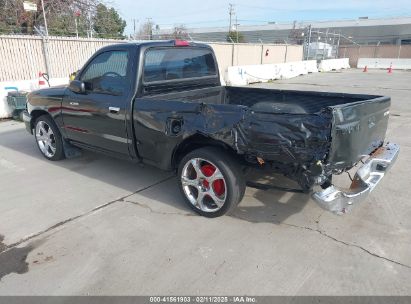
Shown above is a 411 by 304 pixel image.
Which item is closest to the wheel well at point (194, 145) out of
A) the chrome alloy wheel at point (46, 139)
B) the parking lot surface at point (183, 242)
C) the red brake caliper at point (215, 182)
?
the red brake caliper at point (215, 182)

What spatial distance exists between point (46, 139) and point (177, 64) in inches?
103

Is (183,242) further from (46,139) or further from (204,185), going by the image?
(46,139)

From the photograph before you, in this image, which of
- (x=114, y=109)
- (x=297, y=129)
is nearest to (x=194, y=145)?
(x=114, y=109)

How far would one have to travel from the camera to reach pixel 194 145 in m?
3.77

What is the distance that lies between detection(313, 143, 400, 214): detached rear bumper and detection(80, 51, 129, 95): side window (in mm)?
2513

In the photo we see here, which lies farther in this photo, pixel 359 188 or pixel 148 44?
pixel 148 44

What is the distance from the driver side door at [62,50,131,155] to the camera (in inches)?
163

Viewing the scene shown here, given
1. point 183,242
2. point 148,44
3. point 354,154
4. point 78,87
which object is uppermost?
point 148,44

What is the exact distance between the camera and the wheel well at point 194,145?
353 cm

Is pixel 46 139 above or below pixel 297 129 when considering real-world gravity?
below

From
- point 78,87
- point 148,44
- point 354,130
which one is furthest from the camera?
point 78,87

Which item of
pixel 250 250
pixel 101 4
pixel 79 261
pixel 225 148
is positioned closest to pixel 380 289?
pixel 250 250

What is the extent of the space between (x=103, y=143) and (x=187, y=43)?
1740mm

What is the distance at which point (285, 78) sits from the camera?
21250mm
